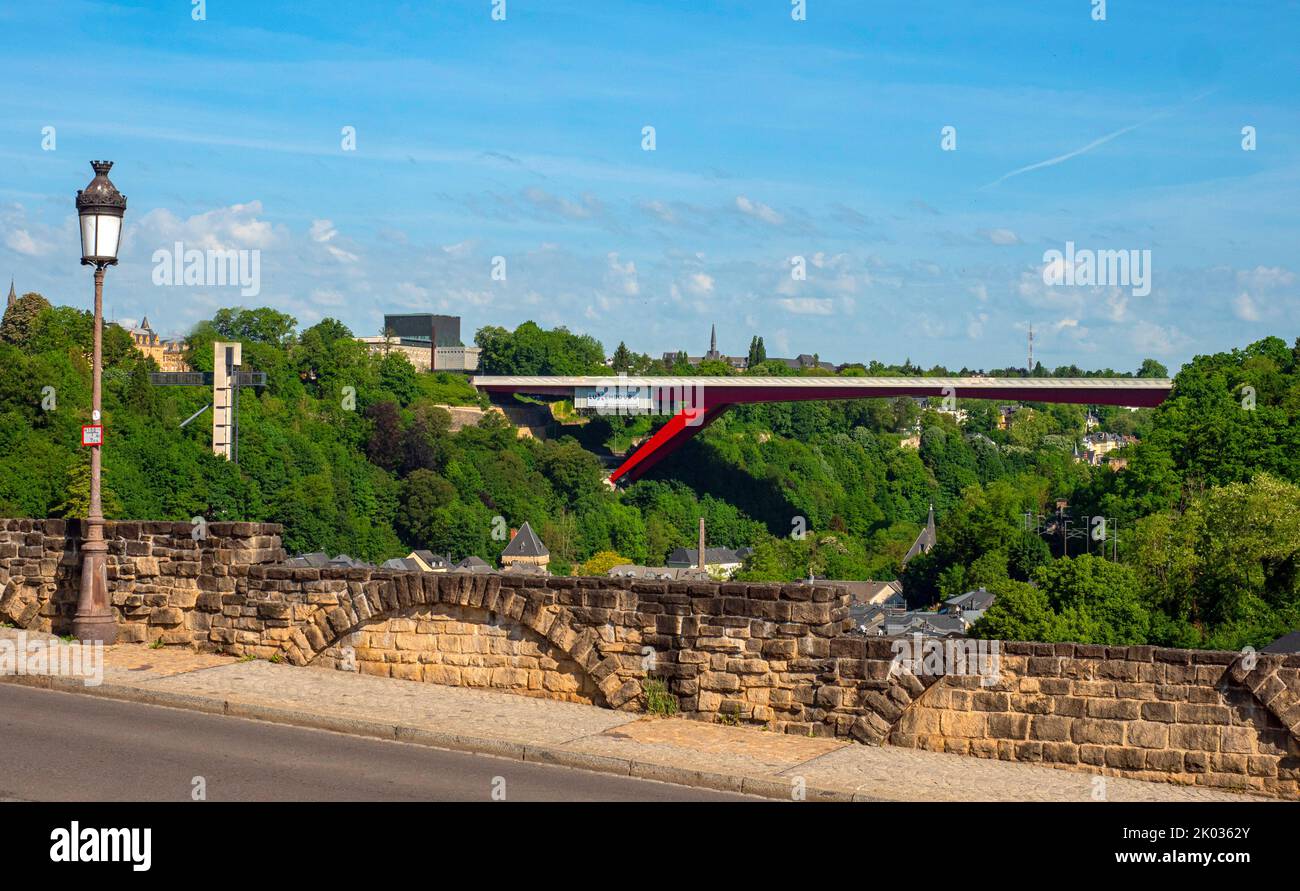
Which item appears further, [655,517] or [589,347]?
[589,347]

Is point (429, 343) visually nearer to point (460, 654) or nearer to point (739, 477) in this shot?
point (739, 477)

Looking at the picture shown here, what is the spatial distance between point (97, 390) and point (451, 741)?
554 centimetres

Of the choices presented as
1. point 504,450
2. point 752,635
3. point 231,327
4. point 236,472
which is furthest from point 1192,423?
point 231,327

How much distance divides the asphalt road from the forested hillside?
3812 centimetres

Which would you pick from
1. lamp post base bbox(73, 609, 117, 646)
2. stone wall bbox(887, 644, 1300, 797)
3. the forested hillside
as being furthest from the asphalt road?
the forested hillside

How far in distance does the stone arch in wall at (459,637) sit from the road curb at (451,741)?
1527mm

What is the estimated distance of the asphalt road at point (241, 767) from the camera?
9297 millimetres

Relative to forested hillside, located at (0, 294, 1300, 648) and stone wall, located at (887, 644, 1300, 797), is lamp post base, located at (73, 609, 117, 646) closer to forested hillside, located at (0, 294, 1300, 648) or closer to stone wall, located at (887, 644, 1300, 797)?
stone wall, located at (887, 644, 1300, 797)

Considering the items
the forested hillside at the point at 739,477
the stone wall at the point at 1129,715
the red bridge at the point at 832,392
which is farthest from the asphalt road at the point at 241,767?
the red bridge at the point at 832,392

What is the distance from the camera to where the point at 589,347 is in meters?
176

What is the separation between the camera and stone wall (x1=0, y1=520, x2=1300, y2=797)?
34.3ft
